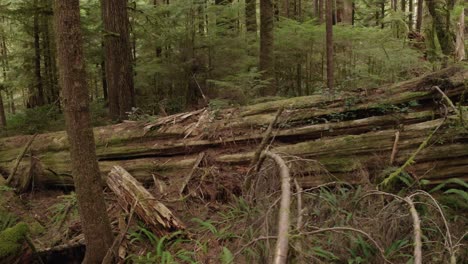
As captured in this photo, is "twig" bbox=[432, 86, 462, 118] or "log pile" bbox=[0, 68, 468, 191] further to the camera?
"log pile" bbox=[0, 68, 468, 191]

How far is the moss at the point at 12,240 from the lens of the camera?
13.8ft

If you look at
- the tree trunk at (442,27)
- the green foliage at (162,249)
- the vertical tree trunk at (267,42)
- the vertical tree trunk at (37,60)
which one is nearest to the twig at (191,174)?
the green foliage at (162,249)

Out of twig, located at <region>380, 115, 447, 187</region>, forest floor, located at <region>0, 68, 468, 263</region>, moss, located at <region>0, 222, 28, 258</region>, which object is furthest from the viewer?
twig, located at <region>380, 115, 447, 187</region>

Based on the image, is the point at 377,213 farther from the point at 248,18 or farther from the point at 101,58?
the point at 101,58

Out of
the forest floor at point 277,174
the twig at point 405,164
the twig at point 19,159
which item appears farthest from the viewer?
the twig at point 19,159

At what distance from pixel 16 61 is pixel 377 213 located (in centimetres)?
1522

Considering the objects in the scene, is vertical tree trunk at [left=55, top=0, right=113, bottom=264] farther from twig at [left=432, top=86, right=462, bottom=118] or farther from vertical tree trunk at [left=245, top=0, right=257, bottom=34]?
vertical tree trunk at [left=245, top=0, right=257, bottom=34]

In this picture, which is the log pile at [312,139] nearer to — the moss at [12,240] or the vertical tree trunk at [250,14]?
the moss at [12,240]

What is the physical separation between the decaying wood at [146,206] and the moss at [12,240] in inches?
50.8

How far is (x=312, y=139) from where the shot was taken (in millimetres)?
5777

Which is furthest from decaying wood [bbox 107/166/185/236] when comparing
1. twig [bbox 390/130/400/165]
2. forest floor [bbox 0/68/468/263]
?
twig [bbox 390/130/400/165]

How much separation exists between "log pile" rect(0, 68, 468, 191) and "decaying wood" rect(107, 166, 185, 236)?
26.8 inches

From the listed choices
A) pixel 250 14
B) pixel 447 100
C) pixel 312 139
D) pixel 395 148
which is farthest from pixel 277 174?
pixel 250 14

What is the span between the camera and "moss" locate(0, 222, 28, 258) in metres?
4.20
